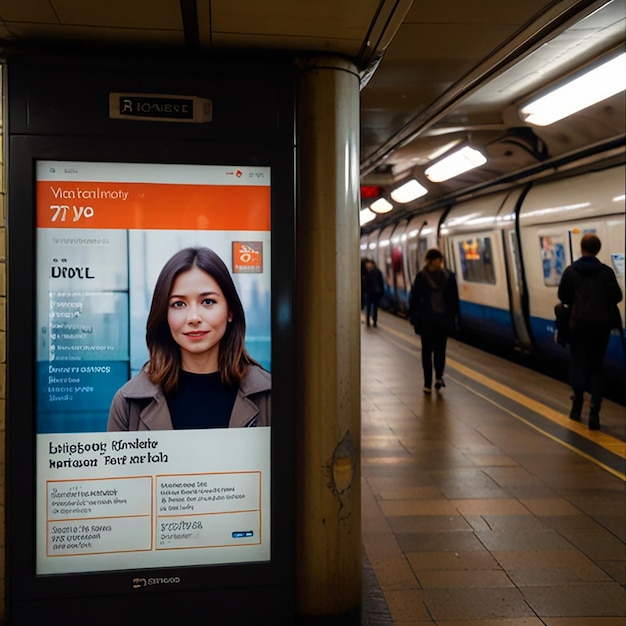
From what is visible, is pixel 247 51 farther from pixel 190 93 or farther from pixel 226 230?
pixel 226 230

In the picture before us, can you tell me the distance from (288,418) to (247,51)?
1424 millimetres

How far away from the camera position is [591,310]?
6.46 m

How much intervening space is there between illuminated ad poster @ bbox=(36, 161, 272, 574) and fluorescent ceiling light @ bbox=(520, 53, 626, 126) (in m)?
3.57

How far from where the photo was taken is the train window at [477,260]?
1265 cm

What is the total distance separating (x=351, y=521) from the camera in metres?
3.04

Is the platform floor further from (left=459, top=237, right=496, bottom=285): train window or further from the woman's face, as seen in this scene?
(left=459, top=237, right=496, bottom=285): train window

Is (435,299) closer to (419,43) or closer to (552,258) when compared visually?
(552,258)

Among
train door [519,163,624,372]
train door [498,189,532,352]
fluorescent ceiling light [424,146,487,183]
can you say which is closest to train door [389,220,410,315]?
train door [498,189,532,352]

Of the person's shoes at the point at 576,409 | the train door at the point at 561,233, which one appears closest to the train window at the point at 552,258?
the train door at the point at 561,233

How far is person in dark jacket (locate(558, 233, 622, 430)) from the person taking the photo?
647 cm

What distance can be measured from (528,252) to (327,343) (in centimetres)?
844

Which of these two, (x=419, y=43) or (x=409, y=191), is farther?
(x=409, y=191)

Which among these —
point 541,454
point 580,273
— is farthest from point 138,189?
point 580,273

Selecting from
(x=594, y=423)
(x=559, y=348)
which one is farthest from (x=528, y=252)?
(x=594, y=423)
